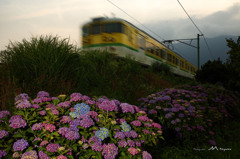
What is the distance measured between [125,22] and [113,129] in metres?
9.04

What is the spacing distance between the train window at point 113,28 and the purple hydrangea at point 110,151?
888cm

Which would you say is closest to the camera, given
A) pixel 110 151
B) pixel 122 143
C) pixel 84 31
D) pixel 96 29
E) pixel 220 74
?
pixel 110 151

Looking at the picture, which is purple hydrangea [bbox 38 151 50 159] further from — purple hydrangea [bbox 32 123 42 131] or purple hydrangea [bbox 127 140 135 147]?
purple hydrangea [bbox 127 140 135 147]

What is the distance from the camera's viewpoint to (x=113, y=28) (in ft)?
34.0

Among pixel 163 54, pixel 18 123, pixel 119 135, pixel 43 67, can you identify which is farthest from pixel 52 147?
pixel 163 54

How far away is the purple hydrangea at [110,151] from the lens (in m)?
1.73

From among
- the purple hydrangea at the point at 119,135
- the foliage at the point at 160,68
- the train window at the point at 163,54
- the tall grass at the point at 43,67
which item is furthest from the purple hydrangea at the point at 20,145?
the train window at the point at 163,54

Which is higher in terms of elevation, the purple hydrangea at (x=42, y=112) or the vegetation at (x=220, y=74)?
the vegetation at (x=220, y=74)

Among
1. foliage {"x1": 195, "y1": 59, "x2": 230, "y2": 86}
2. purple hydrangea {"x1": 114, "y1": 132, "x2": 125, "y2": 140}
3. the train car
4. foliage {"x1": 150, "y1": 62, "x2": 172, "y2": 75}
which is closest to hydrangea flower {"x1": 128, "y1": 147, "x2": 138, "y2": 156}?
purple hydrangea {"x1": 114, "y1": 132, "x2": 125, "y2": 140}

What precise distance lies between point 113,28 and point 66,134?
358 inches

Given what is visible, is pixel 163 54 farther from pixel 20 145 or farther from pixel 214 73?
pixel 20 145

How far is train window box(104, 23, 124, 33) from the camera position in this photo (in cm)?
1020

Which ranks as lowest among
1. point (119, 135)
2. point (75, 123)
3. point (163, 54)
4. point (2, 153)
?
point (2, 153)

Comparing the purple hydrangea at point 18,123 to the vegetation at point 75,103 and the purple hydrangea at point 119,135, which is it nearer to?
the vegetation at point 75,103
